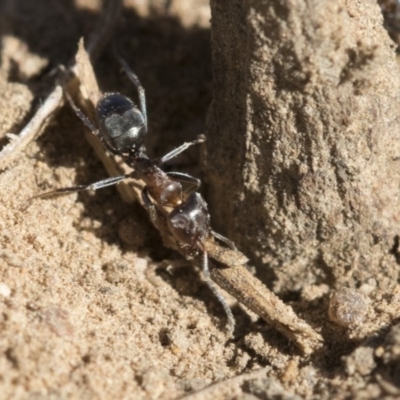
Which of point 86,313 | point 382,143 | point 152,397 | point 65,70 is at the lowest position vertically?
point 152,397

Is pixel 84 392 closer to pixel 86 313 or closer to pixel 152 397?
pixel 152 397

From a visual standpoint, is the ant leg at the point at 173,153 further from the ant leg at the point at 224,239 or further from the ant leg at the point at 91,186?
the ant leg at the point at 224,239

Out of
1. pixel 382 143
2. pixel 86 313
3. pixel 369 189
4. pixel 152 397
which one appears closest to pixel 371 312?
pixel 369 189

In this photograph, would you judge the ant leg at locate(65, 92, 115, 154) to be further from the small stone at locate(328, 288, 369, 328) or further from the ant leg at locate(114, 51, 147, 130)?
the small stone at locate(328, 288, 369, 328)

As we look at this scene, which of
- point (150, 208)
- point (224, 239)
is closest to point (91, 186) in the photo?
point (150, 208)

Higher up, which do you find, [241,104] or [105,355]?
[241,104]

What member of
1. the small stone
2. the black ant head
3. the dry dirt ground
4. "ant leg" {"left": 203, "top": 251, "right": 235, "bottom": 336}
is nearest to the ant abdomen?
"ant leg" {"left": 203, "top": 251, "right": 235, "bottom": 336}

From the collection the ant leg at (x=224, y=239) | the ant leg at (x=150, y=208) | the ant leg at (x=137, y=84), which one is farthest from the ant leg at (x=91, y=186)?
the ant leg at (x=224, y=239)

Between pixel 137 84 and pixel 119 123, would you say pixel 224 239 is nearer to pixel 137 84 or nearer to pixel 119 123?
pixel 119 123
